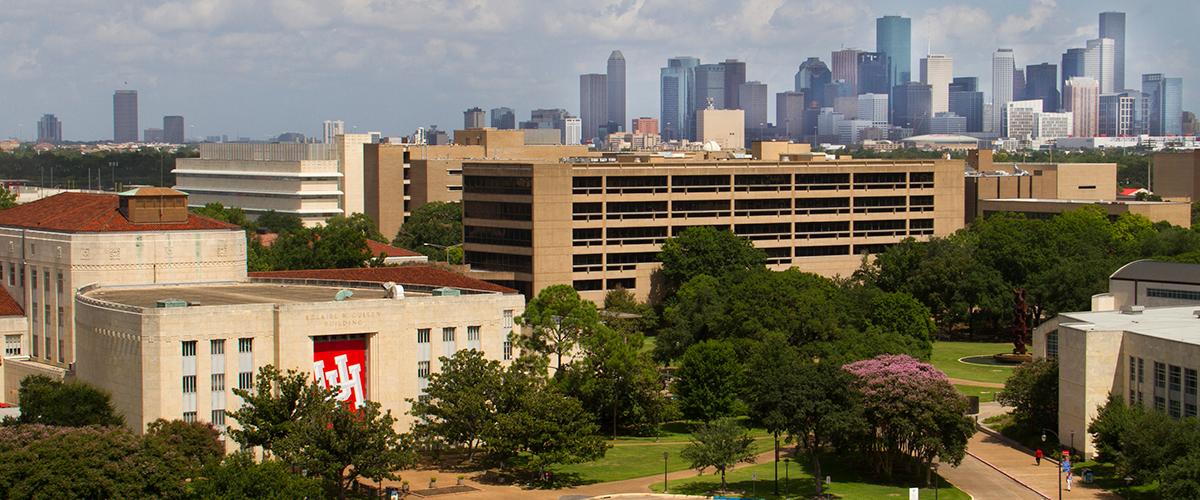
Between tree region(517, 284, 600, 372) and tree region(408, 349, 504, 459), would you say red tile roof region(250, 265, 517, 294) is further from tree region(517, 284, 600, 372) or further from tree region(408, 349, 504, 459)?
tree region(408, 349, 504, 459)

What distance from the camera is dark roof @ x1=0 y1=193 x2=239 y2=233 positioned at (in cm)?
10675

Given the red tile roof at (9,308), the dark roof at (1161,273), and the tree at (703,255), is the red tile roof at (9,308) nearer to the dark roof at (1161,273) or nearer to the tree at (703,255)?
the tree at (703,255)

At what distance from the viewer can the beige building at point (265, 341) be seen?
81562 mm

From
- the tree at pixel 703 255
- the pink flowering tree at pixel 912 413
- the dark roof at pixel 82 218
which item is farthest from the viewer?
the tree at pixel 703 255

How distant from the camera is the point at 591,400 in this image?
3792 inches

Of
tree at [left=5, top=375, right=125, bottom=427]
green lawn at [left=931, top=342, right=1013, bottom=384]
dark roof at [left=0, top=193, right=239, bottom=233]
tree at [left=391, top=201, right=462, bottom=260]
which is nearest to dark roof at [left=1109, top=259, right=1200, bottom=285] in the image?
green lawn at [left=931, top=342, right=1013, bottom=384]

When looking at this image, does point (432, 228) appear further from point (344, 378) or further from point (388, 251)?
point (344, 378)

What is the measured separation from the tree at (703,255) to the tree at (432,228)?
46076mm

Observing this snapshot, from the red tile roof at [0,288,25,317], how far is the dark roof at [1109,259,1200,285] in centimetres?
8739

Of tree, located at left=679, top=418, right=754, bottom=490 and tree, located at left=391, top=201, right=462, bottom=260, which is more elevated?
tree, located at left=391, top=201, right=462, bottom=260

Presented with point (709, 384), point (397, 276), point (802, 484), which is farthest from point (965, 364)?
point (397, 276)

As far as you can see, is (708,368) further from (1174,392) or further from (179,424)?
(179,424)

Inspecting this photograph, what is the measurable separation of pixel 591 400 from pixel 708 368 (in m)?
8.52

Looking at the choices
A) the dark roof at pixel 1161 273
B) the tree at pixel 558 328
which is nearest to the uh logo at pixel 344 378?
the tree at pixel 558 328
